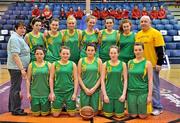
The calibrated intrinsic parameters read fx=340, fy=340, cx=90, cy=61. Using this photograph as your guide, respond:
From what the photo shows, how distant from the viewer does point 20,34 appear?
188 inches

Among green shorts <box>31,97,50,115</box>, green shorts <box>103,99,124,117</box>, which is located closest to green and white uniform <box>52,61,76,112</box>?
green shorts <box>31,97,50,115</box>

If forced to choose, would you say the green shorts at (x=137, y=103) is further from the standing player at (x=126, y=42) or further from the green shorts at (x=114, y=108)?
the standing player at (x=126, y=42)

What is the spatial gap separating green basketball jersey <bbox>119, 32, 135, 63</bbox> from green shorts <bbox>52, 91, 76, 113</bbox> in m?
0.95

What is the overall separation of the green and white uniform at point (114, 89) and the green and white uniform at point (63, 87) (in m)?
0.50

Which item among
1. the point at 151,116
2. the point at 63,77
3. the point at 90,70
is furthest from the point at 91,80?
the point at 151,116

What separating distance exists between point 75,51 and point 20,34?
82 centimetres

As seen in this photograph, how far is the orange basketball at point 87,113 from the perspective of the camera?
14.9 feet

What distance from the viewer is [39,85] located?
476 cm

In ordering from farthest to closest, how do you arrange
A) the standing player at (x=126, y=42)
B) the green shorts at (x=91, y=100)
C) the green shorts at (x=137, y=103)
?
the standing player at (x=126, y=42)
the green shorts at (x=91, y=100)
the green shorts at (x=137, y=103)

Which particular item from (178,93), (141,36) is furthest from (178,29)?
(141,36)

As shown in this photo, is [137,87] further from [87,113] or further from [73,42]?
[73,42]

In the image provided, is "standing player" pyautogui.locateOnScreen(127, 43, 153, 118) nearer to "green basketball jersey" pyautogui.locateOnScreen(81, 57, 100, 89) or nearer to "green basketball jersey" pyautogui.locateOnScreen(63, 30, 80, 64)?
"green basketball jersey" pyautogui.locateOnScreen(81, 57, 100, 89)

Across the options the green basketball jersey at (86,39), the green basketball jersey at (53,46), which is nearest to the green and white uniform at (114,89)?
the green basketball jersey at (86,39)

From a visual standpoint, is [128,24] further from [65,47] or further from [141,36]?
[65,47]
